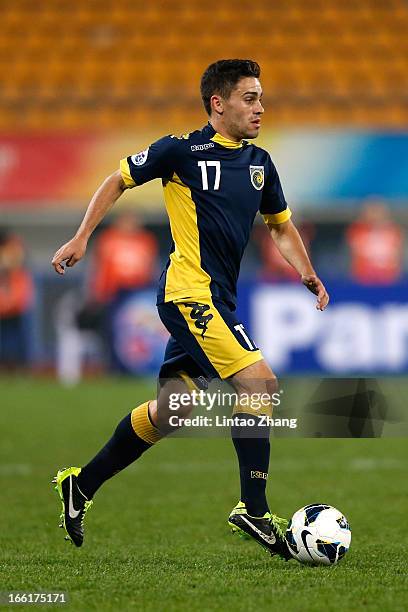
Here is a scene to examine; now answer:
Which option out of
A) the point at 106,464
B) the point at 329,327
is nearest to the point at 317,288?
the point at 106,464

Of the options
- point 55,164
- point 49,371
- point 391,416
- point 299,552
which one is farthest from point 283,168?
point 299,552

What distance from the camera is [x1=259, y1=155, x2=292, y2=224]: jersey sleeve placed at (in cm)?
506

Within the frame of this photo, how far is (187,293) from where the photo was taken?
189 inches

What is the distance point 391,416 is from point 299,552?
1.17 m

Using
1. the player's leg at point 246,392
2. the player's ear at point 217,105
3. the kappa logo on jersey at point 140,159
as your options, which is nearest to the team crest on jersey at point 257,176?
the player's ear at point 217,105

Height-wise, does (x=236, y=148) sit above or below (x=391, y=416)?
above

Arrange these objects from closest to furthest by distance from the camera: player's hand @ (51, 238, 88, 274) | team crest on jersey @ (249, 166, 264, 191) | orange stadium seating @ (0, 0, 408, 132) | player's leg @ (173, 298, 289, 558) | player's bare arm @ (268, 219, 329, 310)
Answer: player's hand @ (51, 238, 88, 274)
player's leg @ (173, 298, 289, 558)
team crest on jersey @ (249, 166, 264, 191)
player's bare arm @ (268, 219, 329, 310)
orange stadium seating @ (0, 0, 408, 132)

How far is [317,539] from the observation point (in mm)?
4543

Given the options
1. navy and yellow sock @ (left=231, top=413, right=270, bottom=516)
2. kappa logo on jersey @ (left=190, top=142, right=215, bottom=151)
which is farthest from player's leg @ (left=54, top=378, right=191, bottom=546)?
kappa logo on jersey @ (left=190, top=142, right=215, bottom=151)

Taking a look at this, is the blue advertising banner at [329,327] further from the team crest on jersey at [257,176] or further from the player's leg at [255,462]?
the player's leg at [255,462]

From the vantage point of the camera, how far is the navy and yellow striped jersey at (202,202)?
15.8 feet

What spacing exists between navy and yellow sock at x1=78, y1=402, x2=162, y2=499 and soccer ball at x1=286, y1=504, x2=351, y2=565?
0.75 m

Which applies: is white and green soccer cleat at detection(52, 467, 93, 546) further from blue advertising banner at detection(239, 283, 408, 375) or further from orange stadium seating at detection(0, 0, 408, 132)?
orange stadium seating at detection(0, 0, 408, 132)

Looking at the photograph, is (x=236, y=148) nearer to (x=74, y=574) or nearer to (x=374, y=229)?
(x=74, y=574)
